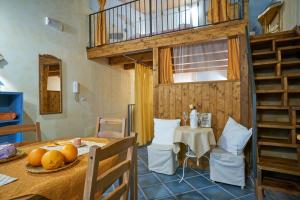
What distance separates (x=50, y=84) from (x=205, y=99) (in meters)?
2.92

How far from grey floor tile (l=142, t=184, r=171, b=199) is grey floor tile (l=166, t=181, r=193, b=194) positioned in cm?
10

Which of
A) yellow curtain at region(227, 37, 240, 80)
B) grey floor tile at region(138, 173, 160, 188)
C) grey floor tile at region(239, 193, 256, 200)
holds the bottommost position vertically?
grey floor tile at region(138, 173, 160, 188)

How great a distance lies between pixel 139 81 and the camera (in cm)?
480

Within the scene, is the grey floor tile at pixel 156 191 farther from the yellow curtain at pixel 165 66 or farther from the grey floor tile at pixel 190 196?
the yellow curtain at pixel 165 66

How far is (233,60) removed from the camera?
3010mm

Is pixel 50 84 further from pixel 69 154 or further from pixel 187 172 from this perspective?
pixel 187 172

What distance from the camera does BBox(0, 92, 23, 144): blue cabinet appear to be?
2.74 m

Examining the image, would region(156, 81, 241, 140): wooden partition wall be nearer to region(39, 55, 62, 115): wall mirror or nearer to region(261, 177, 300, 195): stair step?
region(261, 177, 300, 195): stair step

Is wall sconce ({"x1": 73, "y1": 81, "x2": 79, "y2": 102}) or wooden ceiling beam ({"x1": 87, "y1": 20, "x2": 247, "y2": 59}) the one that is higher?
wooden ceiling beam ({"x1": 87, "y1": 20, "x2": 247, "y2": 59})

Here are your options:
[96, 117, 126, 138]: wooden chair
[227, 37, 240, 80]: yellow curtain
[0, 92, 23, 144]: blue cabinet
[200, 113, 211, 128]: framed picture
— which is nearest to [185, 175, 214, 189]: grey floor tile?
[200, 113, 211, 128]: framed picture

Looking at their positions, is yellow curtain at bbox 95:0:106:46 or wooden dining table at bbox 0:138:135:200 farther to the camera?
yellow curtain at bbox 95:0:106:46

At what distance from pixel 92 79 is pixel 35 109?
154cm

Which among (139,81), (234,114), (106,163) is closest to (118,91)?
(139,81)

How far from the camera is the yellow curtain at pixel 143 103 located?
473cm
